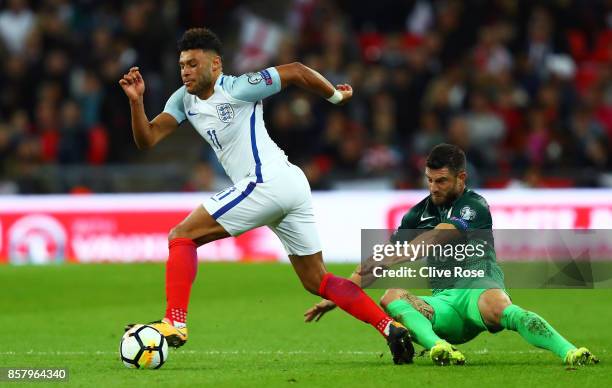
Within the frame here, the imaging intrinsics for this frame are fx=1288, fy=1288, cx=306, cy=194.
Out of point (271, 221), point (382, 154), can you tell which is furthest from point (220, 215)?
point (382, 154)

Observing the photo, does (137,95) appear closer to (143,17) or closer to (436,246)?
(436,246)

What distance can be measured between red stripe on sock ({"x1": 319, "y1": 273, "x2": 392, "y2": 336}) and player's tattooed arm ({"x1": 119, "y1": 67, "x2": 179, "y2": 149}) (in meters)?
1.41

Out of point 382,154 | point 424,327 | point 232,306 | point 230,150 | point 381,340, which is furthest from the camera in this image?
point 382,154

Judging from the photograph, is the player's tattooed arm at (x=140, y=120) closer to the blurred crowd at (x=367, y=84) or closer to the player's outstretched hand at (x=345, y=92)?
the player's outstretched hand at (x=345, y=92)

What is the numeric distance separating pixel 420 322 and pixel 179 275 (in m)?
1.45

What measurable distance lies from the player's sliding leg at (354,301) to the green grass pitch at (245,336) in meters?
0.14

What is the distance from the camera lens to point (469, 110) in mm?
17547

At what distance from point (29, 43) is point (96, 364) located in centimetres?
1222

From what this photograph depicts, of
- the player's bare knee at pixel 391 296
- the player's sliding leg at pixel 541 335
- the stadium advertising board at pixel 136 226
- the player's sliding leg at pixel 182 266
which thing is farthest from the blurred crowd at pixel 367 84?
the player's sliding leg at pixel 541 335

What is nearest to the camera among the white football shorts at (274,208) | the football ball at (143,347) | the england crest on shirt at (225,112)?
the football ball at (143,347)

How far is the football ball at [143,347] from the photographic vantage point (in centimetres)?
730

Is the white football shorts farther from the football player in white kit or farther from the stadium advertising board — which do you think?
the stadium advertising board

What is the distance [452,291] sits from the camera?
7.80 m

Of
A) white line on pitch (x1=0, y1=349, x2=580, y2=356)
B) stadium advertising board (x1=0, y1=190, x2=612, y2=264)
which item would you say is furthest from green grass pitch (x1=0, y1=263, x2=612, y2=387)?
stadium advertising board (x1=0, y1=190, x2=612, y2=264)
